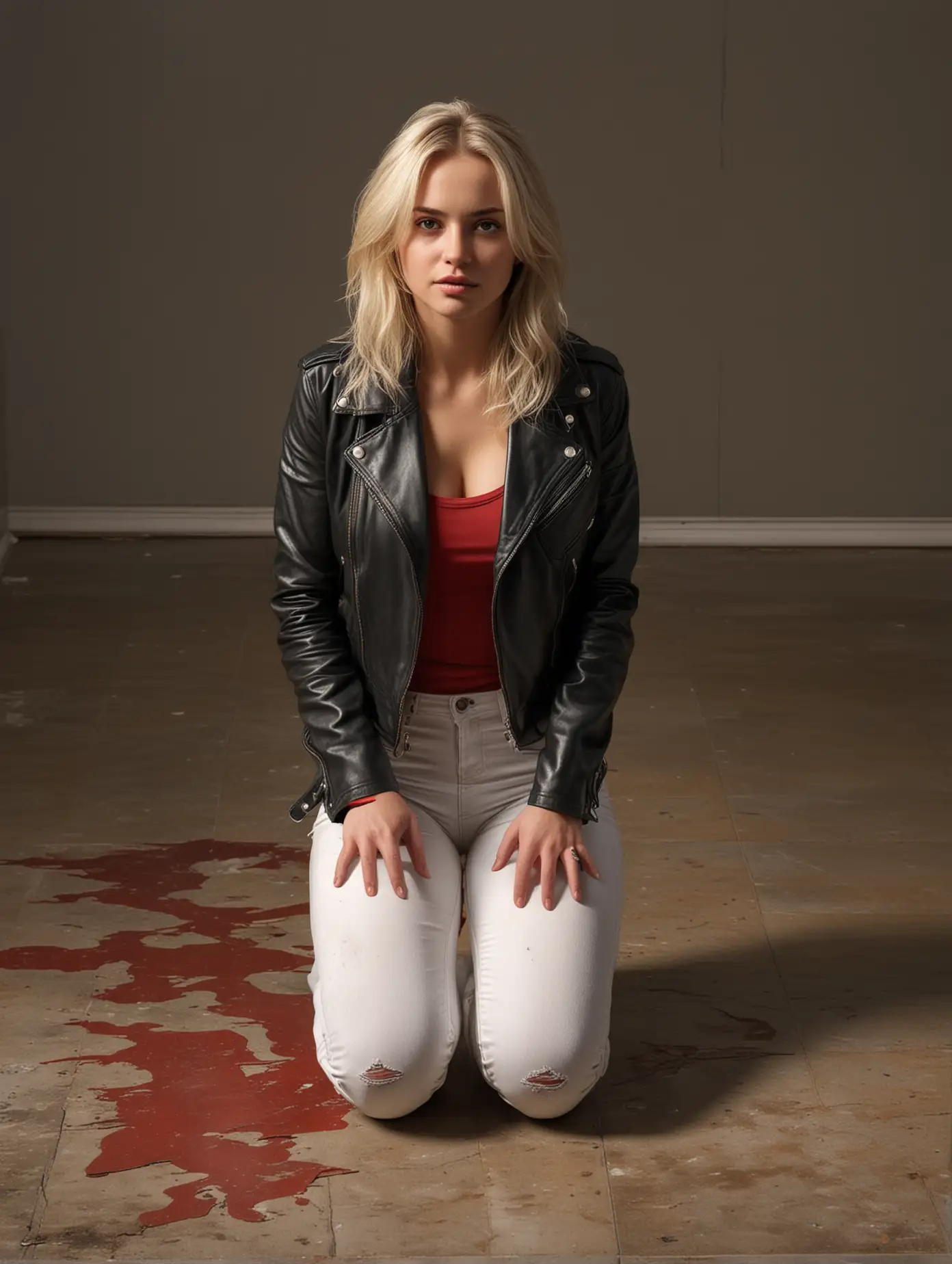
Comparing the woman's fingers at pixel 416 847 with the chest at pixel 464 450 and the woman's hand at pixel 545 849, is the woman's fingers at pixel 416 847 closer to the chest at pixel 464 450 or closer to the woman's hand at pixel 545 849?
the woman's hand at pixel 545 849

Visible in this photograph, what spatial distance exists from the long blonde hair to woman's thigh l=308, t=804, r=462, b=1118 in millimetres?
606

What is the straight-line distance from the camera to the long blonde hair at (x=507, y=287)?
213 cm

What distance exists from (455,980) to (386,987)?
0.35 ft

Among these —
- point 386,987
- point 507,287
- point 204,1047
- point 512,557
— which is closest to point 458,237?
point 507,287

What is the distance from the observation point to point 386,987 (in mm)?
2096

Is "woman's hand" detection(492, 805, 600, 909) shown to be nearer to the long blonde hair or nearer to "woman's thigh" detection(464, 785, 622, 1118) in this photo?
"woman's thigh" detection(464, 785, 622, 1118)

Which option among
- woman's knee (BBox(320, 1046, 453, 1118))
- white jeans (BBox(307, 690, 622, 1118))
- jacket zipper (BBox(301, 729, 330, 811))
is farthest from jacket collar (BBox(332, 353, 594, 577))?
woman's knee (BBox(320, 1046, 453, 1118))

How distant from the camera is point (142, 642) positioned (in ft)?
15.2

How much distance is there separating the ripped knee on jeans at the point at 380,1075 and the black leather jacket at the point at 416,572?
0.31 m

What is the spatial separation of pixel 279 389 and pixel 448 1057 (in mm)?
4272

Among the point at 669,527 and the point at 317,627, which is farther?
the point at 669,527

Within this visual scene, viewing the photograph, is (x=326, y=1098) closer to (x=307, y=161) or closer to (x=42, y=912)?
(x=42, y=912)

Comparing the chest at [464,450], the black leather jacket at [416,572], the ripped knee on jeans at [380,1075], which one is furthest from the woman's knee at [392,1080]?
the chest at [464,450]

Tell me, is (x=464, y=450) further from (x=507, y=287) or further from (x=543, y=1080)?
(x=543, y=1080)
